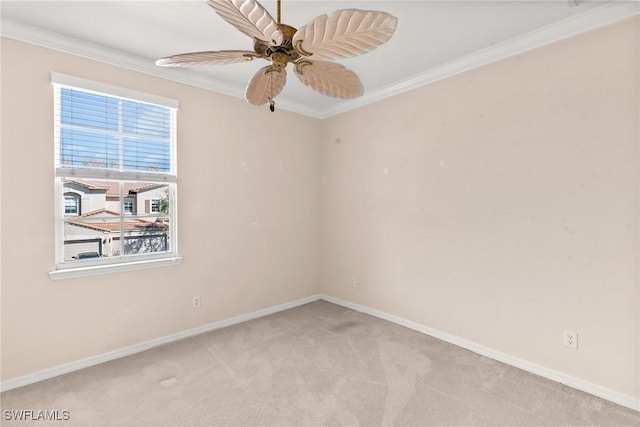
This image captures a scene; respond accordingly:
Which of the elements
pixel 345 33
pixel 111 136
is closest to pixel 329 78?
pixel 345 33

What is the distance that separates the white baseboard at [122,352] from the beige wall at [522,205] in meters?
1.43

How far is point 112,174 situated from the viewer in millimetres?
2680

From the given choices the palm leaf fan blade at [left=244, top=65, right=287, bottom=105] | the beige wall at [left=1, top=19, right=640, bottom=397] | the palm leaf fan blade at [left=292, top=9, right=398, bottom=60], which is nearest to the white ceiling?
the beige wall at [left=1, top=19, right=640, bottom=397]

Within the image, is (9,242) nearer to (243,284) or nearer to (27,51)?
(27,51)

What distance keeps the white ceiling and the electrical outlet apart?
2.15m

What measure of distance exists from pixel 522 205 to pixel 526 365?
4.12 ft

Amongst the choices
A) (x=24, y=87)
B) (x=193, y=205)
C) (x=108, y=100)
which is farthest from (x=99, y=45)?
(x=193, y=205)

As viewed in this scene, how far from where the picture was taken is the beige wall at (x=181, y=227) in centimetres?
227

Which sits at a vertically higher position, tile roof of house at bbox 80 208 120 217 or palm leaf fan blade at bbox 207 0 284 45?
palm leaf fan blade at bbox 207 0 284 45

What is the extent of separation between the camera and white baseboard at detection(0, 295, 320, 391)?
2.29 meters

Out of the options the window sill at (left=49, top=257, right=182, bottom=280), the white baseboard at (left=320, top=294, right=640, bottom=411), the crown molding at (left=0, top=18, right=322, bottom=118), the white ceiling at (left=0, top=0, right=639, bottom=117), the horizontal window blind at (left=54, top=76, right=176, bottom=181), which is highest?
the white ceiling at (left=0, top=0, right=639, bottom=117)

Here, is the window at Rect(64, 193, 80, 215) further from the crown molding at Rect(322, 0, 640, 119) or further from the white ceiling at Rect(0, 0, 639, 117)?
the crown molding at Rect(322, 0, 640, 119)

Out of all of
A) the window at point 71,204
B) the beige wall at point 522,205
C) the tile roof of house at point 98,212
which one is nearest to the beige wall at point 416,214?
the beige wall at point 522,205

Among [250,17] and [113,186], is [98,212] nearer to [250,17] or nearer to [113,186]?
[113,186]
